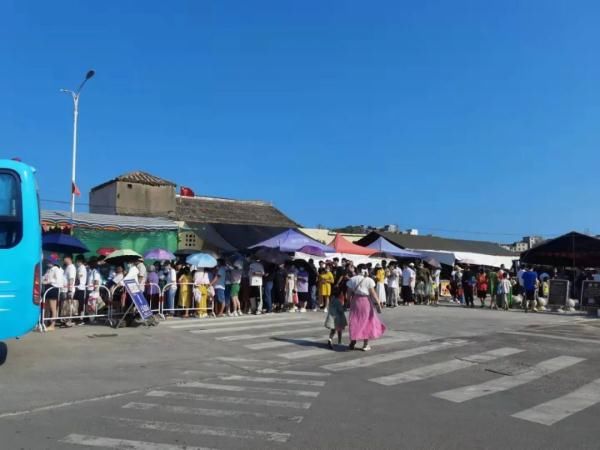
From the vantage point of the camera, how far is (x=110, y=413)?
6.60m

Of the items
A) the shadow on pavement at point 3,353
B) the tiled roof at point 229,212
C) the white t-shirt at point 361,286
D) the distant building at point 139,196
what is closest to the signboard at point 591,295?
the white t-shirt at point 361,286

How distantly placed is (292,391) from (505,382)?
3.49m

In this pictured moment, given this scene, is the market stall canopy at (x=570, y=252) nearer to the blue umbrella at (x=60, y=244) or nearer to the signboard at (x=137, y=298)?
the signboard at (x=137, y=298)

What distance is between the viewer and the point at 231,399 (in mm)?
7371

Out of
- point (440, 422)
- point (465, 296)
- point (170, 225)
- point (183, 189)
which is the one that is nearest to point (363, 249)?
point (465, 296)

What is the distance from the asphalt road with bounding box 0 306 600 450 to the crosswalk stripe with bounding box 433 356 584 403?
30 mm

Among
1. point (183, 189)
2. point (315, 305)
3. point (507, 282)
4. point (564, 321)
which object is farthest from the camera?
point (183, 189)

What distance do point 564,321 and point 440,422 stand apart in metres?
13.8

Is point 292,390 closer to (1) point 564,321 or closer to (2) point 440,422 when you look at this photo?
(2) point 440,422

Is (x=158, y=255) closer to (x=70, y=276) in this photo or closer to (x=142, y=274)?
(x=142, y=274)

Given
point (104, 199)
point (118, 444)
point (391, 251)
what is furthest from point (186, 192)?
point (118, 444)

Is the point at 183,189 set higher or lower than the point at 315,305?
higher

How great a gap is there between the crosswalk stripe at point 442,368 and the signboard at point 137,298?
7.41 meters

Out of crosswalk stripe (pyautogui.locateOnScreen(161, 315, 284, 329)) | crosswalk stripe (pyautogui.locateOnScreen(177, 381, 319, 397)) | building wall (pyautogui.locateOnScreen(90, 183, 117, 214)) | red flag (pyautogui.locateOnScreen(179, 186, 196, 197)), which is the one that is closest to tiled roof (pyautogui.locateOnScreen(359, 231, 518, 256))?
red flag (pyautogui.locateOnScreen(179, 186, 196, 197))
